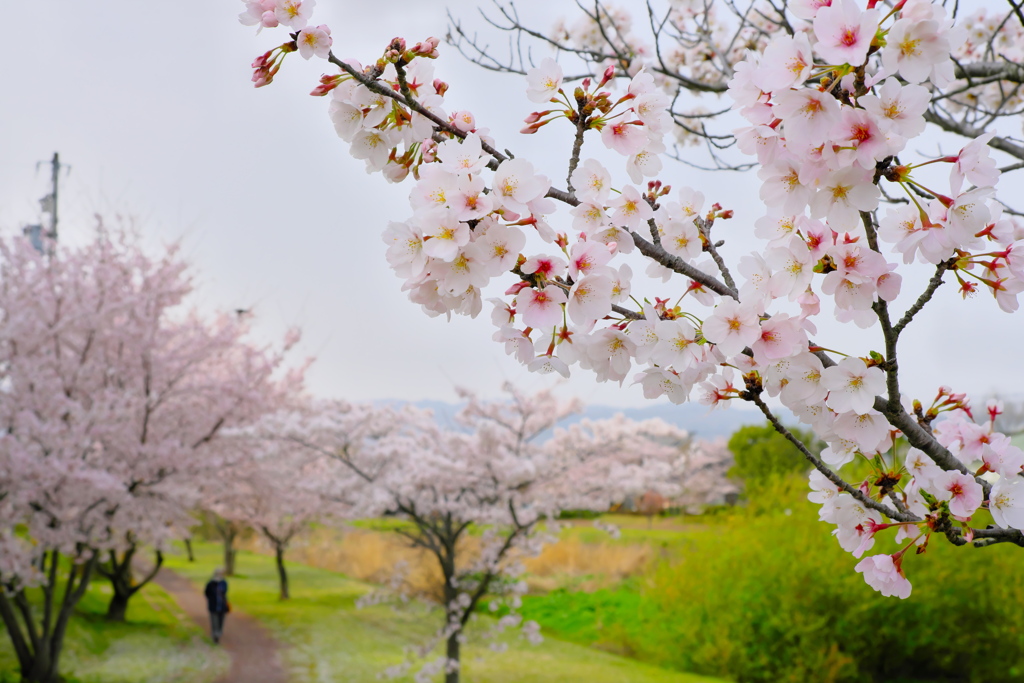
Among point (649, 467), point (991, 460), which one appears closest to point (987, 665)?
point (649, 467)

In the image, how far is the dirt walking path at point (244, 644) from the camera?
8461 mm

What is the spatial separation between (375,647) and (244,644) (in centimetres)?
207

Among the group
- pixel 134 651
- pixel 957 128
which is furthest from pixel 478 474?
pixel 957 128

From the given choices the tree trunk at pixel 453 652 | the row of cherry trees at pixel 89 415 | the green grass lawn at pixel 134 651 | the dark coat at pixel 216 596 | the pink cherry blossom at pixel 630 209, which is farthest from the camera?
the dark coat at pixel 216 596

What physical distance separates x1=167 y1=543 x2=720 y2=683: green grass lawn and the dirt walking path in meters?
0.21

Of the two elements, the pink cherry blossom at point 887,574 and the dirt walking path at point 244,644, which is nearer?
the pink cherry blossom at point 887,574

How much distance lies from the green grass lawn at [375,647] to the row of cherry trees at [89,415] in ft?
9.66

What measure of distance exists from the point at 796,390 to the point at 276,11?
1.02 metres

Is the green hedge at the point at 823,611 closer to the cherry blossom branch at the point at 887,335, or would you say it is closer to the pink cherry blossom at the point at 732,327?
the cherry blossom branch at the point at 887,335

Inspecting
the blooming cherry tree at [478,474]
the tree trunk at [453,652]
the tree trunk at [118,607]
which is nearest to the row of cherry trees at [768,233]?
the blooming cherry tree at [478,474]

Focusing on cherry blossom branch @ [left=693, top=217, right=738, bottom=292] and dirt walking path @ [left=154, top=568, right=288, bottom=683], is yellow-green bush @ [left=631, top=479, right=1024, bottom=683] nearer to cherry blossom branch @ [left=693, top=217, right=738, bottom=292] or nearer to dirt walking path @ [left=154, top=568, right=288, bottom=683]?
dirt walking path @ [left=154, top=568, right=288, bottom=683]

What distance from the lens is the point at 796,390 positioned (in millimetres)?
1016

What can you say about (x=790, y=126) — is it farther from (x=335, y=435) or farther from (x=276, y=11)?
(x=335, y=435)

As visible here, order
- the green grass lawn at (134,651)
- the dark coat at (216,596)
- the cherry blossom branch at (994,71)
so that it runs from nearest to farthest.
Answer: the cherry blossom branch at (994,71)
the green grass lawn at (134,651)
the dark coat at (216,596)
